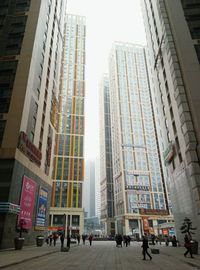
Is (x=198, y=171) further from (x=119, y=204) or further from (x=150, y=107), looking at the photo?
(x=150, y=107)

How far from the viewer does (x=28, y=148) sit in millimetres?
31688

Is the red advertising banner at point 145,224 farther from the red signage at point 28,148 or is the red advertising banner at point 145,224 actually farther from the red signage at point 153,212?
the red signage at point 28,148

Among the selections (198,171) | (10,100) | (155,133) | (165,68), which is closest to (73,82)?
(155,133)

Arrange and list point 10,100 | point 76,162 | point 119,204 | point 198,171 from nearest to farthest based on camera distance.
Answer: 1. point 198,171
2. point 10,100
3. point 76,162
4. point 119,204

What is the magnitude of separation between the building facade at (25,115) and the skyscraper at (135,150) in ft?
195

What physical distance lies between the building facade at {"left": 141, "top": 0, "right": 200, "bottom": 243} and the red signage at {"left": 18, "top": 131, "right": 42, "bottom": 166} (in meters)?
23.0

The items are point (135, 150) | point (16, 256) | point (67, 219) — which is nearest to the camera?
point (16, 256)

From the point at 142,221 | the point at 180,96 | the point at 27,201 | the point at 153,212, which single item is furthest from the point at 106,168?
the point at 27,201

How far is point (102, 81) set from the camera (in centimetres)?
17512

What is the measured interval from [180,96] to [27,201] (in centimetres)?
2803

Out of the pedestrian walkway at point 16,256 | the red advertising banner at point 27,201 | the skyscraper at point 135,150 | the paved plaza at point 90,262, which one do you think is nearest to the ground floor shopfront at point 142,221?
the skyscraper at point 135,150

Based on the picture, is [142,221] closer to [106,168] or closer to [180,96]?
[106,168]

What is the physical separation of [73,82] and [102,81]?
71.5 m

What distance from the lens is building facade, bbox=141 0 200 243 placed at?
31.0m
